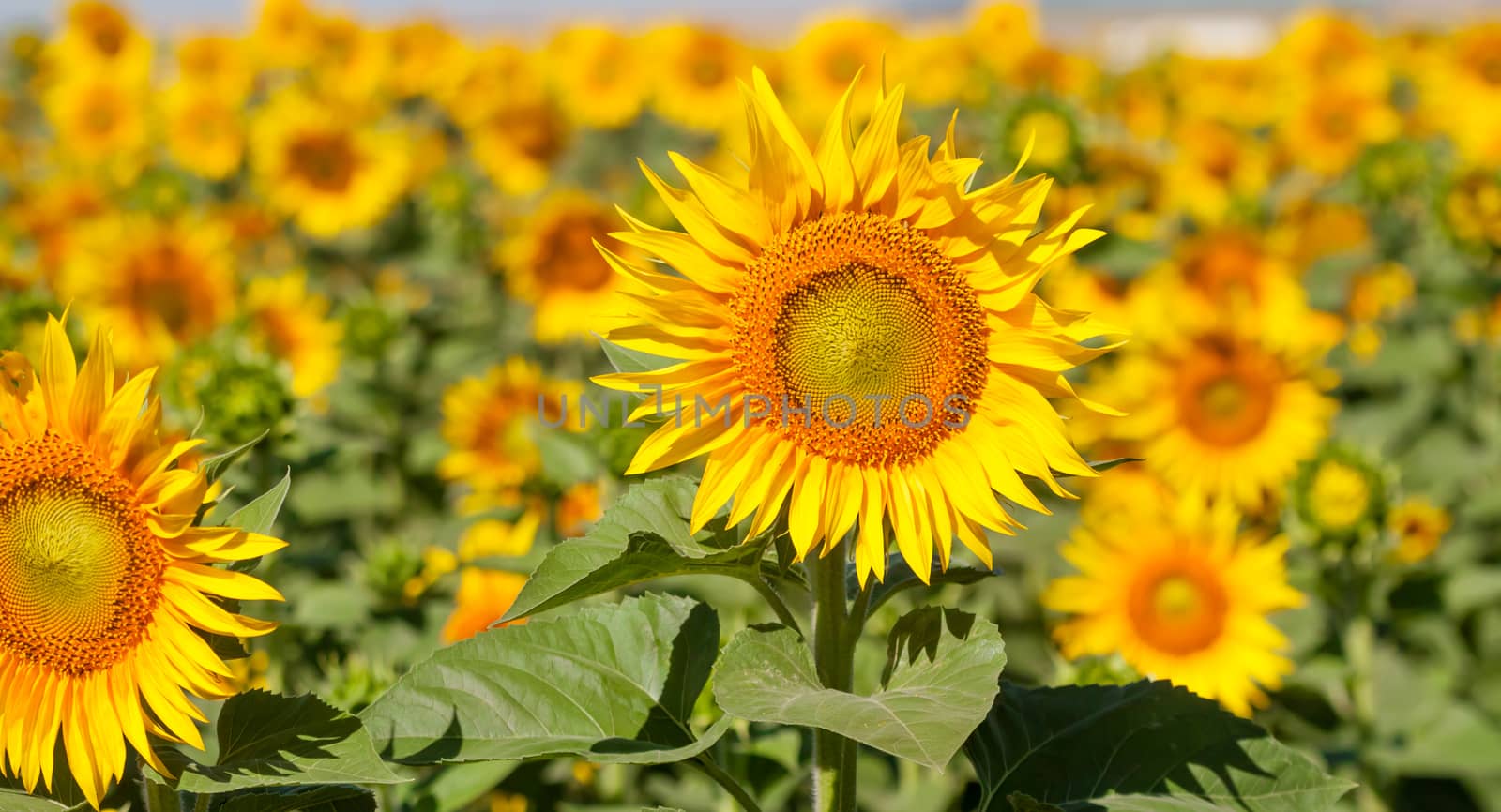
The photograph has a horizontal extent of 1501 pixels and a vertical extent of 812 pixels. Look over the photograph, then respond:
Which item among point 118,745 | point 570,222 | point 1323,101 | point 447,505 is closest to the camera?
point 118,745

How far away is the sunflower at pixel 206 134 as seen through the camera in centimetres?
526

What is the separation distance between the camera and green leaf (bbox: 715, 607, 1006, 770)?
4.02 feet

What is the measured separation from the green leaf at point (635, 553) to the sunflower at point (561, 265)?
3.13m

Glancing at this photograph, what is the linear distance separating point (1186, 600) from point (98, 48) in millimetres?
5413

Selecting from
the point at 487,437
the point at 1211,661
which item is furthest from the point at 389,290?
the point at 1211,661

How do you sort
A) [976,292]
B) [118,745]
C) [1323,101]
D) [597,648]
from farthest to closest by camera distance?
[1323,101]
[597,648]
[976,292]
[118,745]

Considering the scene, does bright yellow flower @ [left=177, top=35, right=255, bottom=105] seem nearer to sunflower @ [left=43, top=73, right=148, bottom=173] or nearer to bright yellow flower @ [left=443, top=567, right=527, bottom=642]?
sunflower @ [left=43, top=73, right=148, bottom=173]

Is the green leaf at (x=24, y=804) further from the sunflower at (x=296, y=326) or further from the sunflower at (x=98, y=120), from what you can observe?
the sunflower at (x=98, y=120)

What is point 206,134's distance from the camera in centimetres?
532

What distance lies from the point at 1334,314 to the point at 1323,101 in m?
1.30

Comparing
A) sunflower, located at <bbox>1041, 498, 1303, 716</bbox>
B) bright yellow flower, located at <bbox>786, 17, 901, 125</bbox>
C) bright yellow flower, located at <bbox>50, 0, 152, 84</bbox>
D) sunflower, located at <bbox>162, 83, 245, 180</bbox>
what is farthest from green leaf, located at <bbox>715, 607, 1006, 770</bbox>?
bright yellow flower, located at <bbox>50, 0, 152, 84</bbox>

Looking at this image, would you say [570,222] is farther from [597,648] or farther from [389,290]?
[597,648]

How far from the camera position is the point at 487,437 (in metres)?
3.63

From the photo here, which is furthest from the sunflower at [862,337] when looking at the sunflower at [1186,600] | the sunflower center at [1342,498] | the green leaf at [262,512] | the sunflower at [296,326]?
the sunflower at [296,326]
